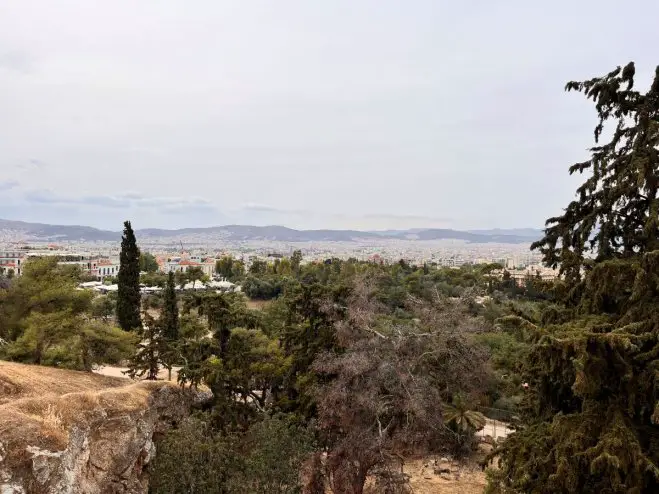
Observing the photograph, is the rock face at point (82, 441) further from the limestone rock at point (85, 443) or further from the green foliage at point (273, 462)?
the green foliage at point (273, 462)

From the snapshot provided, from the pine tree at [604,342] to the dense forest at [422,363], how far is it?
23mm

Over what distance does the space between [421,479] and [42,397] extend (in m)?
10.1

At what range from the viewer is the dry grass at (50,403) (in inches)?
273

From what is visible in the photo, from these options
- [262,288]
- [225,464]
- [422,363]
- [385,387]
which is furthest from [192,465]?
[262,288]

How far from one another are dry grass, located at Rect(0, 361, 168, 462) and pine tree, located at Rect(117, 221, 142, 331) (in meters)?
13.3

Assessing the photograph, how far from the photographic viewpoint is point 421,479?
13906 millimetres

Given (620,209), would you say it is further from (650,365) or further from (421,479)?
(421,479)

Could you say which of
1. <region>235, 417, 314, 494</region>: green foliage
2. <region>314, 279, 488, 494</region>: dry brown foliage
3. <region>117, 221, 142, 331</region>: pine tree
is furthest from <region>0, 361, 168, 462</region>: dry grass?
<region>117, 221, 142, 331</region>: pine tree

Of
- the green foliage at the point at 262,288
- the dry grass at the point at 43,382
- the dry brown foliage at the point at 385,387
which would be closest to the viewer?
the dry grass at the point at 43,382

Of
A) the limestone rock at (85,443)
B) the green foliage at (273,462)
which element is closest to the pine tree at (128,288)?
the limestone rock at (85,443)

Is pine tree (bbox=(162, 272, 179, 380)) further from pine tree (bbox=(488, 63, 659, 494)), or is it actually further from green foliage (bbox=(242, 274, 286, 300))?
green foliage (bbox=(242, 274, 286, 300))

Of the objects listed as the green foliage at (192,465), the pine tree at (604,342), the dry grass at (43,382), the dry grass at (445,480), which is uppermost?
the pine tree at (604,342)

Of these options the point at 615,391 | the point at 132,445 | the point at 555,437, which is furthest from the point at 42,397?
the point at 615,391

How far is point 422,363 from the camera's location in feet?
32.7
